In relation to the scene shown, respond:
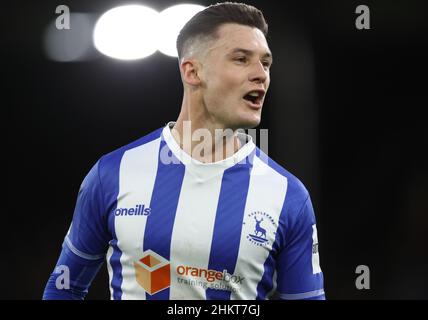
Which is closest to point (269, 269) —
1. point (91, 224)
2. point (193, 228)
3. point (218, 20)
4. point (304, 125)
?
point (193, 228)

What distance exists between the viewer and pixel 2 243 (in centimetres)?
398

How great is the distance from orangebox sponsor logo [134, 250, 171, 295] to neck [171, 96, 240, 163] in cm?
38

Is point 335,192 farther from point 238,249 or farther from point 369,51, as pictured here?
point 238,249

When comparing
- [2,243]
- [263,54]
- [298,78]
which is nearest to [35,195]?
[2,243]

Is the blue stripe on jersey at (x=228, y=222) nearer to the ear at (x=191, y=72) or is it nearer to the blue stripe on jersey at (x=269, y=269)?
the blue stripe on jersey at (x=269, y=269)

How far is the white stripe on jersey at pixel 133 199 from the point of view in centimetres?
200

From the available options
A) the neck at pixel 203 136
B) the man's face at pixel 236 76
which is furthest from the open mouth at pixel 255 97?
the neck at pixel 203 136

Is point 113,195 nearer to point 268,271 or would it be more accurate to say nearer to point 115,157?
point 115,157

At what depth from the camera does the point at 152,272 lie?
1.97 meters

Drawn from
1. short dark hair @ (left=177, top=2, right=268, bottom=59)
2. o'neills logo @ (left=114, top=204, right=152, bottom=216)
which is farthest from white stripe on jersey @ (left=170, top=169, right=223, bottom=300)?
short dark hair @ (left=177, top=2, right=268, bottom=59)

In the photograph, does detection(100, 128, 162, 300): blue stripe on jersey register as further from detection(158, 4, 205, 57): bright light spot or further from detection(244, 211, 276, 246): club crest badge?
detection(158, 4, 205, 57): bright light spot

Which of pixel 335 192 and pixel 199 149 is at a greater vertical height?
pixel 199 149
